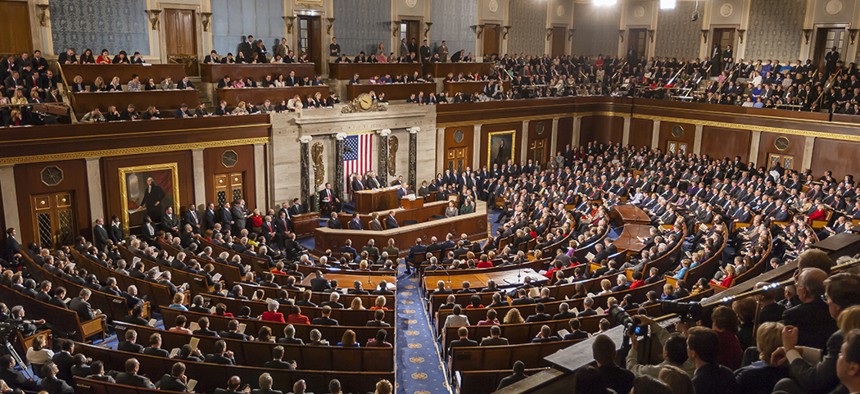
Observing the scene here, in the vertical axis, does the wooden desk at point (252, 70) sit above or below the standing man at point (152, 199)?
above

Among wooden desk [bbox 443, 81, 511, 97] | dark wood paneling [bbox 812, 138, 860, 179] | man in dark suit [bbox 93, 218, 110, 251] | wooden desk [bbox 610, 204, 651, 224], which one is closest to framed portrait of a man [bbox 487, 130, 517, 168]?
wooden desk [bbox 443, 81, 511, 97]

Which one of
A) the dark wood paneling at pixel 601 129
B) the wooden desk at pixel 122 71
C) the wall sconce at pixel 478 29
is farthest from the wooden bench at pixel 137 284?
the dark wood paneling at pixel 601 129

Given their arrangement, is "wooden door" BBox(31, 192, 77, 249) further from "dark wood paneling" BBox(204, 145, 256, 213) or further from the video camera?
the video camera

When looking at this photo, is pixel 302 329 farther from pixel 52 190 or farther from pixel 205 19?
pixel 205 19

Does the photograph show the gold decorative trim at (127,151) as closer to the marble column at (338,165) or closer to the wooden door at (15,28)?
the marble column at (338,165)

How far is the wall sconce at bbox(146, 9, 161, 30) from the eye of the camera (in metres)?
21.8

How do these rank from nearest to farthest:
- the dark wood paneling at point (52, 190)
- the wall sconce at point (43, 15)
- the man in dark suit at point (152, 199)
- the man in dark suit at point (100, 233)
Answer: the dark wood paneling at point (52, 190)
the man in dark suit at point (100, 233)
the man in dark suit at point (152, 199)
the wall sconce at point (43, 15)

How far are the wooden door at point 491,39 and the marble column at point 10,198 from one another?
20.4 metres

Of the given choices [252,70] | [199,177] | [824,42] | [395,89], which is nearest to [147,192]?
[199,177]

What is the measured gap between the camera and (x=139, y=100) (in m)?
19.5

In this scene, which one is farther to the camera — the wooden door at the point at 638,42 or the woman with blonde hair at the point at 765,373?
the wooden door at the point at 638,42

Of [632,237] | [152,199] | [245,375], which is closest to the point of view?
[245,375]

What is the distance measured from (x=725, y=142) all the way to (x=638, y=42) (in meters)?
8.91

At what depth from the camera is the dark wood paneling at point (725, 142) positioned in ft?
87.3
